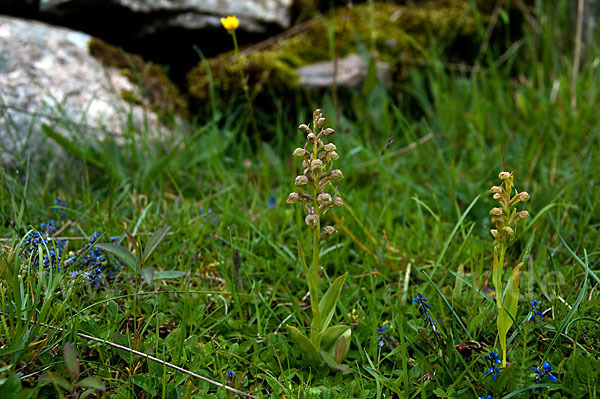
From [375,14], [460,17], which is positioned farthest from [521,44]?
[375,14]

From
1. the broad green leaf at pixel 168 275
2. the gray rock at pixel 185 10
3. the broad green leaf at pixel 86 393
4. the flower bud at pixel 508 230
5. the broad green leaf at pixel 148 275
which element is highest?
the gray rock at pixel 185 10

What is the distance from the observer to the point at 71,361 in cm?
106

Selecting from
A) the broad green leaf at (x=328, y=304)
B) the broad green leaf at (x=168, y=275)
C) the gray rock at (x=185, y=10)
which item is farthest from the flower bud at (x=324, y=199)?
the gray rock at (x=185, y=10)

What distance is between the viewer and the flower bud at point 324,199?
112cm

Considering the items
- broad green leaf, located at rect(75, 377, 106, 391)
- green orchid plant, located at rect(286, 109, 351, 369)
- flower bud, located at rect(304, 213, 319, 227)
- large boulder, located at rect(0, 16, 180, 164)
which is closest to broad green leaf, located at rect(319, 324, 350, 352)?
green orchid plant, located at rect(286, 109, 351, 369)

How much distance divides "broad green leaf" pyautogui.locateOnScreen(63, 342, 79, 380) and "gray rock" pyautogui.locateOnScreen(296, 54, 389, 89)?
2.11 metres

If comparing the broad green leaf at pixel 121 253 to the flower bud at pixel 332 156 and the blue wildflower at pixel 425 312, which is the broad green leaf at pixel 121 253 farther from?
the blue wildflower at pixel 425 312

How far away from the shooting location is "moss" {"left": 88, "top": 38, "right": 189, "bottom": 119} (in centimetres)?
274

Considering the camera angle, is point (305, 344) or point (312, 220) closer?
point (312, 220)

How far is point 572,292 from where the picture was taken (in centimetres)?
146

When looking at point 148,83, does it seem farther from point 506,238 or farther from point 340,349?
point 506,238

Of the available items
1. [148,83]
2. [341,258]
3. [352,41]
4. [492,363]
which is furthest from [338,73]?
[492,363]

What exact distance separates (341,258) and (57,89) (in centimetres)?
176

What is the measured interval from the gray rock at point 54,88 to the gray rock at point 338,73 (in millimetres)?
922
